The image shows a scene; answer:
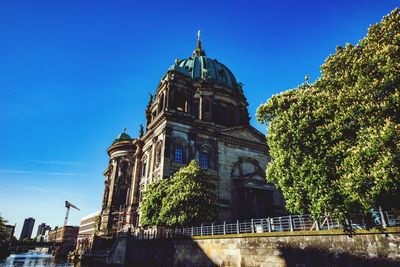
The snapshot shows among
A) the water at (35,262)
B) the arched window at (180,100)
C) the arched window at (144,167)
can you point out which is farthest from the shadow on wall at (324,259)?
the water at (35,262)

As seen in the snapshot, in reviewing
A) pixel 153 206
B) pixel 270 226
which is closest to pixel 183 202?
pixel 153 206

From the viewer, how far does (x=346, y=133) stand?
40.8ft

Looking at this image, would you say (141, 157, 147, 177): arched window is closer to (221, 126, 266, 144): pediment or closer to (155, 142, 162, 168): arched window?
(155, 142, 162, 168): arched window

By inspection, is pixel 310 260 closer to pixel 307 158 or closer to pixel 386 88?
pixel 307 158

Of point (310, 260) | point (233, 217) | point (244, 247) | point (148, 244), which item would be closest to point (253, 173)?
point (233, 217)

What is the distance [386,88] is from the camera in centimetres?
1137

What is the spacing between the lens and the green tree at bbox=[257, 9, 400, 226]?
10.5 m

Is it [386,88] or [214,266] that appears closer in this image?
[386,88]

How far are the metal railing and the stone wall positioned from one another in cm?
51

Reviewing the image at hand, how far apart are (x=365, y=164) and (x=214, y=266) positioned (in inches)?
440

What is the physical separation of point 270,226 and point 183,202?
29.4ft

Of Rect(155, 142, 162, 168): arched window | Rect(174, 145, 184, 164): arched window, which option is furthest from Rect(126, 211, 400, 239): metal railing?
Rect(174, 145, 184, 164): arched window

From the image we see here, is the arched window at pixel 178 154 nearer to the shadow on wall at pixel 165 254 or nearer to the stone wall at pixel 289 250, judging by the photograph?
the shadow on wall at pixel 165 254

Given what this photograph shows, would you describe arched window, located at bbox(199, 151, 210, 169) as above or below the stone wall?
above
